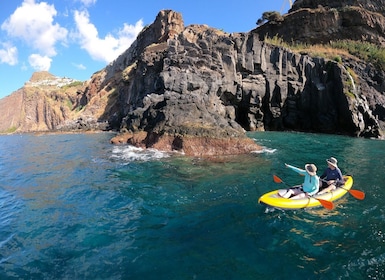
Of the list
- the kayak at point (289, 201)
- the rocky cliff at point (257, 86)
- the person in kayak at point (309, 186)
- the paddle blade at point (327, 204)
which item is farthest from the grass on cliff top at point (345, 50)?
the paddle blade at point (327, 204)

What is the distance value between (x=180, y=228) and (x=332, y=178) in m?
6.28

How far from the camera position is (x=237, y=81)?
120 feet

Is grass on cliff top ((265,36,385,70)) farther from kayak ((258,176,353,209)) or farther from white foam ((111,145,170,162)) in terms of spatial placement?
kayak ((258,176,353,209))

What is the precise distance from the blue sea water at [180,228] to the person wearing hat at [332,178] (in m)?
0.64

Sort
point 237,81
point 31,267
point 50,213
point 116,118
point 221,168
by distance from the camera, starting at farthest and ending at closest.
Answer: point 116,118 < point 237,81 < point 221,168 < point 50,213 < point 31,267

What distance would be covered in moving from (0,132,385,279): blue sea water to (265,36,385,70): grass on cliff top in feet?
95.9

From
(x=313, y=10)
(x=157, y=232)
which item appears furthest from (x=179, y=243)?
(x=313, y=10)

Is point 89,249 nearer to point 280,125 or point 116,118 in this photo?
point 280,125

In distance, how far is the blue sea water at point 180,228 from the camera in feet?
21.2

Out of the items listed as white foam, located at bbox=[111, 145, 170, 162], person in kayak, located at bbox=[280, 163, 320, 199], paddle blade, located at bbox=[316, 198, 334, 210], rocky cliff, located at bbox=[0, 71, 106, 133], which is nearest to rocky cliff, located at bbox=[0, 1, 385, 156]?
white foam, located at bbox=[111, 145, 170, 162]

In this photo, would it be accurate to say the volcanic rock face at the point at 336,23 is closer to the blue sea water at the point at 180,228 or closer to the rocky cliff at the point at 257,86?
the rocky cliff at the point at 257,86

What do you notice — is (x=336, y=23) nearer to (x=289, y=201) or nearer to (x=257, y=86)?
(x=257, y=86)

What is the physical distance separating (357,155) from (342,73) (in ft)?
57.6

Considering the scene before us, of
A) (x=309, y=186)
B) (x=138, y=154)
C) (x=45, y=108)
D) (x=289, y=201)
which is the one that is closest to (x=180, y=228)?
(x=289, y=201)
